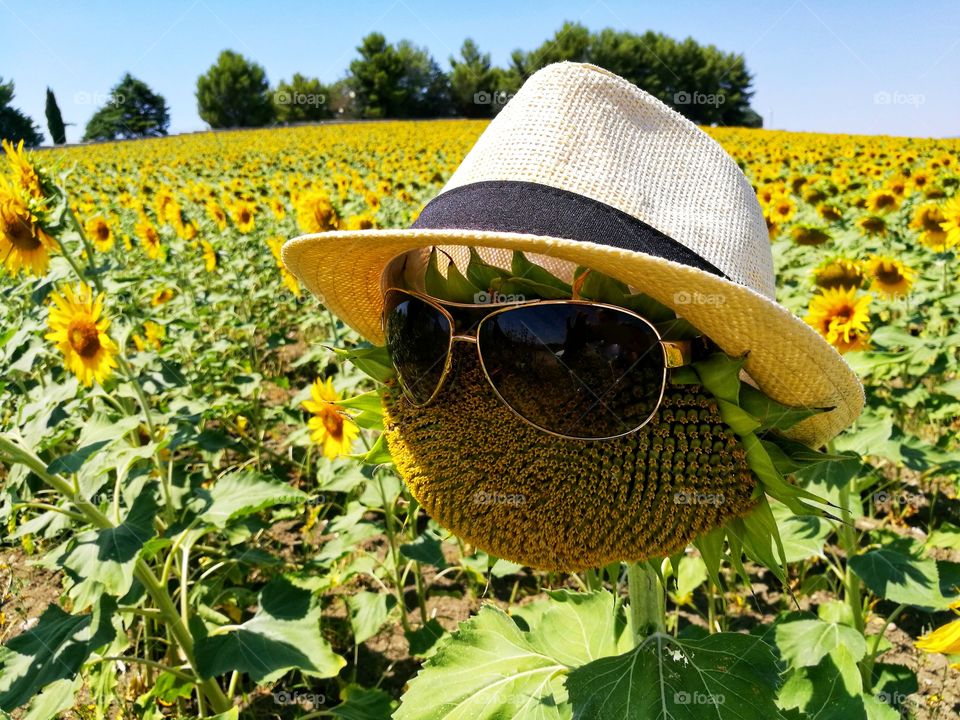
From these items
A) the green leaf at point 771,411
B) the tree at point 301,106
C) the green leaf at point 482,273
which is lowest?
the green leaf at point 771,411

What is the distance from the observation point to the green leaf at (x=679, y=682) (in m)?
0.82

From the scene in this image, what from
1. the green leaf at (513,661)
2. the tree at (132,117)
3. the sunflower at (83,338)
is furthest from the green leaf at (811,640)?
the tree at (132,117)

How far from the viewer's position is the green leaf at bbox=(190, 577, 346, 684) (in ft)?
5.62

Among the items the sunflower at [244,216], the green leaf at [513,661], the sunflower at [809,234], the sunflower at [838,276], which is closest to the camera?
the green leaf at [513,661]

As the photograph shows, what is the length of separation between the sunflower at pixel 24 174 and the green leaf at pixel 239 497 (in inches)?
57.6

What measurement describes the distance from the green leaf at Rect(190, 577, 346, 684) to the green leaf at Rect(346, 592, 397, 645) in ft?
1.15

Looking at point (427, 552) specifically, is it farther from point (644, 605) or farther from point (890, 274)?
point (890, 274)

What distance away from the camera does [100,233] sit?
4660 millimetres

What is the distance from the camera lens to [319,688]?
2.24 metres

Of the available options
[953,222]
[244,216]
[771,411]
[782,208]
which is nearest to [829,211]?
[782,208]

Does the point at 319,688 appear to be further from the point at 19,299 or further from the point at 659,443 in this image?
the point at 19,299

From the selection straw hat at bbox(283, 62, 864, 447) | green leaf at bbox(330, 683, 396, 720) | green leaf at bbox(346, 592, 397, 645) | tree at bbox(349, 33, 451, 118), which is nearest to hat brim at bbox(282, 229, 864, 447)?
straw hat at bbox(283, 62, 864, 447)

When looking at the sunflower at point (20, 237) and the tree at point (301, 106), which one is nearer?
the sunflower at point (20, 237)

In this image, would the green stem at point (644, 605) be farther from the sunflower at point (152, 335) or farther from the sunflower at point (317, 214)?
the sunflower at point (152, 335)
